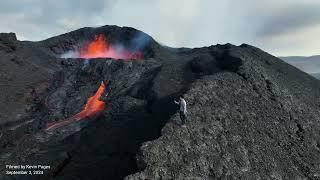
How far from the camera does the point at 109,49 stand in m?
50.2

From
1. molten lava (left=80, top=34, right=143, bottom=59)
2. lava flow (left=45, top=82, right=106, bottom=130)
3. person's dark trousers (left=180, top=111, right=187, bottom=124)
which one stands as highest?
molten lava (left=80, top=34, right=143, bottom=59)

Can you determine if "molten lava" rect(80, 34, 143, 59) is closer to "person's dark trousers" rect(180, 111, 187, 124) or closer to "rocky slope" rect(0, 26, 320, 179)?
"rocky slope" rect(0, 26, 320, 179)

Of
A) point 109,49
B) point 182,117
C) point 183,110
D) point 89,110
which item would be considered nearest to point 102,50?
point 109,49

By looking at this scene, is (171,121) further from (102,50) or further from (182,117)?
(102,50)

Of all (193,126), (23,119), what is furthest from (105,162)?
(23,119)

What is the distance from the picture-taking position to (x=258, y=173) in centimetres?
2255

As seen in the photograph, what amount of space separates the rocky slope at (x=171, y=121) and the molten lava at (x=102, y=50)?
8.23 m

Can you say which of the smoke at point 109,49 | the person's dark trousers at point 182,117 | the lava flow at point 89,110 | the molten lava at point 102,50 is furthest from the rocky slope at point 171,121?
the molten lava at point 102,50

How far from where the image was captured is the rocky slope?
22125 mm

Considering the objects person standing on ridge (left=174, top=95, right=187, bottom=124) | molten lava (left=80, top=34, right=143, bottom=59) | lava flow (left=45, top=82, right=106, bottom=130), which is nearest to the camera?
person standing on ridge (left=174, top=95, right=187, bottom=124)

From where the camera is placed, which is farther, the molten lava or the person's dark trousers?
the molten lava

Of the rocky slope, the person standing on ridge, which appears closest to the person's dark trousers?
the person standing on ridge

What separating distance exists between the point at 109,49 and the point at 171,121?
28938mm

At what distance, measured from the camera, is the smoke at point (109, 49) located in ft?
157
